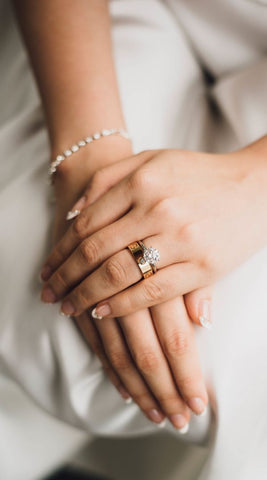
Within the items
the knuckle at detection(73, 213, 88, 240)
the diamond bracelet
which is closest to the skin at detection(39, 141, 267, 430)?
the knuckle at detection(73, 213, 88, 240)

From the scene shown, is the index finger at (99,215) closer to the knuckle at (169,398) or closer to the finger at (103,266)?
the finger at (103,266)

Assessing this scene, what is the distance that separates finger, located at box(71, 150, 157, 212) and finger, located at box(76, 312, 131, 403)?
0.17 m

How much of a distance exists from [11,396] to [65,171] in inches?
17.2

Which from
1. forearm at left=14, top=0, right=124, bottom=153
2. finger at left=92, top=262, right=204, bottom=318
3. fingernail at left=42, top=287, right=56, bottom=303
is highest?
forearm at left=14, top=0, right=124, bottom=153

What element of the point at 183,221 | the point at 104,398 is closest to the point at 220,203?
the point at 183,221

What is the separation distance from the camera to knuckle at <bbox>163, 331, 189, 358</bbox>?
66 cm

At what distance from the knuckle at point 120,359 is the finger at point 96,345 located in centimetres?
2

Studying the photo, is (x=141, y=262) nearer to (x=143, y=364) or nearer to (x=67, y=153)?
→ (x=143, y=364)

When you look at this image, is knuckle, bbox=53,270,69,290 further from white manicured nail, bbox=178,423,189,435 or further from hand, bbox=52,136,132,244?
white manicured nail, bbox=178,423,189,435

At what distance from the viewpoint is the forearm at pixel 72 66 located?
0.83 m

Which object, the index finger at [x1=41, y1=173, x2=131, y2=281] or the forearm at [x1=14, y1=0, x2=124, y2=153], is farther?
the forearm at [x1=14, y1=0, x2=124, y2=153]

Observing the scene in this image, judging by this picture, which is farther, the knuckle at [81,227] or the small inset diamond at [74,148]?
the small inset diamond at [74,148]

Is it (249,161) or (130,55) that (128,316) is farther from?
(130,55)

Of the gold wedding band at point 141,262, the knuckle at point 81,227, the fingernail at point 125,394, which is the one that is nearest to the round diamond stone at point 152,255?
the gold wedding band at point 141,262
